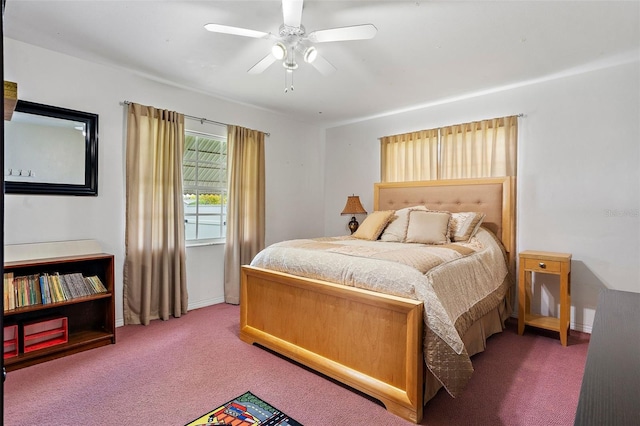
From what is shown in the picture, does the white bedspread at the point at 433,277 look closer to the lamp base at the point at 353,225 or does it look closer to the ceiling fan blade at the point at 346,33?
the ceiling fan blade at the point at 346,33

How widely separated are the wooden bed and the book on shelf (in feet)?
4.25

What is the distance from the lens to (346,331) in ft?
6.99

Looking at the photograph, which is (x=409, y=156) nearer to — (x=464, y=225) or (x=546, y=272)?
(x=464, y=225)

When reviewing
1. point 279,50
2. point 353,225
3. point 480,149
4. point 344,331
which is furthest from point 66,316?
point 480,149

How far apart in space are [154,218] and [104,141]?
2.77ft

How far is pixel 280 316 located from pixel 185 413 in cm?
91

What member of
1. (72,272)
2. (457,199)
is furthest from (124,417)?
(457,199)

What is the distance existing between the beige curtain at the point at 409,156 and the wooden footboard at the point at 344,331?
2.40m

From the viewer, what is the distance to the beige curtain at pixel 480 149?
3387mm

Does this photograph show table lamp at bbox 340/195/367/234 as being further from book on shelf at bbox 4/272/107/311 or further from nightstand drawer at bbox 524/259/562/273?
book on shelf at bbox 4/272/107/311

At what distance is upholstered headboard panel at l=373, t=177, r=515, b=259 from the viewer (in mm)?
3336

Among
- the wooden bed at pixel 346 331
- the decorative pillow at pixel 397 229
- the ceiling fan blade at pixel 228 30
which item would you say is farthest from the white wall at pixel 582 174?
the ceiling fan blade at pixel 228 30

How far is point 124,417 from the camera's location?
1.79 metres

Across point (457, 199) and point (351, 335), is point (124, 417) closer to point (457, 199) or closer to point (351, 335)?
point (351, 335)
